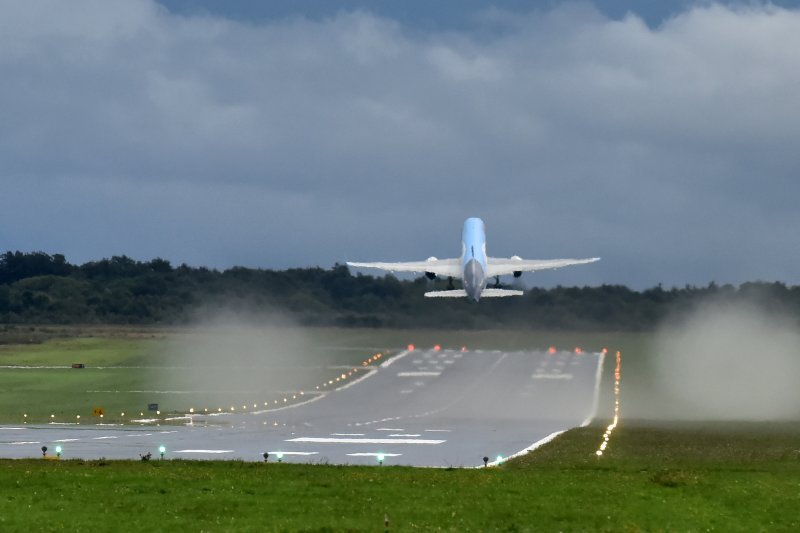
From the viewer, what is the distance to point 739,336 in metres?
149

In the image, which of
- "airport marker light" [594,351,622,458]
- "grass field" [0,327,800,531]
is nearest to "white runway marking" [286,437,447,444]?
"grass field" [0,327,800,531]

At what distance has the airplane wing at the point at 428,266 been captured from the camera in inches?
4463

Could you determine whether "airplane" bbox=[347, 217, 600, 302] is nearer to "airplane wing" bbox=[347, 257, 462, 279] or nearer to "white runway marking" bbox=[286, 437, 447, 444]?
"airplane wing" bbox=[347, 257, 462, 279]

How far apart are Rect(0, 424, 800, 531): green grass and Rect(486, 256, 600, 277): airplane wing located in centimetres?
5318

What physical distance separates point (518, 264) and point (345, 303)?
63.6m

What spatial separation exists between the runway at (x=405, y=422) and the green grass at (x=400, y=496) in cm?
942

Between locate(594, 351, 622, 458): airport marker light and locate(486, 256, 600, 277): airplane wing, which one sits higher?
locate(486, 256, 600, 277): airplane wing

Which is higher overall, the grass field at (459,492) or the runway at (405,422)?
the grass field at (459,492)

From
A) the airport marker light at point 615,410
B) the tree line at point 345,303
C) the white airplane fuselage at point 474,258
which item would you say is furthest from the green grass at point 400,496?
the tree line at point 345,303

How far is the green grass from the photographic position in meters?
37.5

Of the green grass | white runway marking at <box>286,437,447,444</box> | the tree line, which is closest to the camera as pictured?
the green grass

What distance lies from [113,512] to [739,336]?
11912cm

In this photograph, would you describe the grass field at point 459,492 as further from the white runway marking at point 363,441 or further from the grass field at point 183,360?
the grass field at point 183,360

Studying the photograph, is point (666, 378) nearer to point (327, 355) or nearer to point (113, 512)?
point (327, 355)
